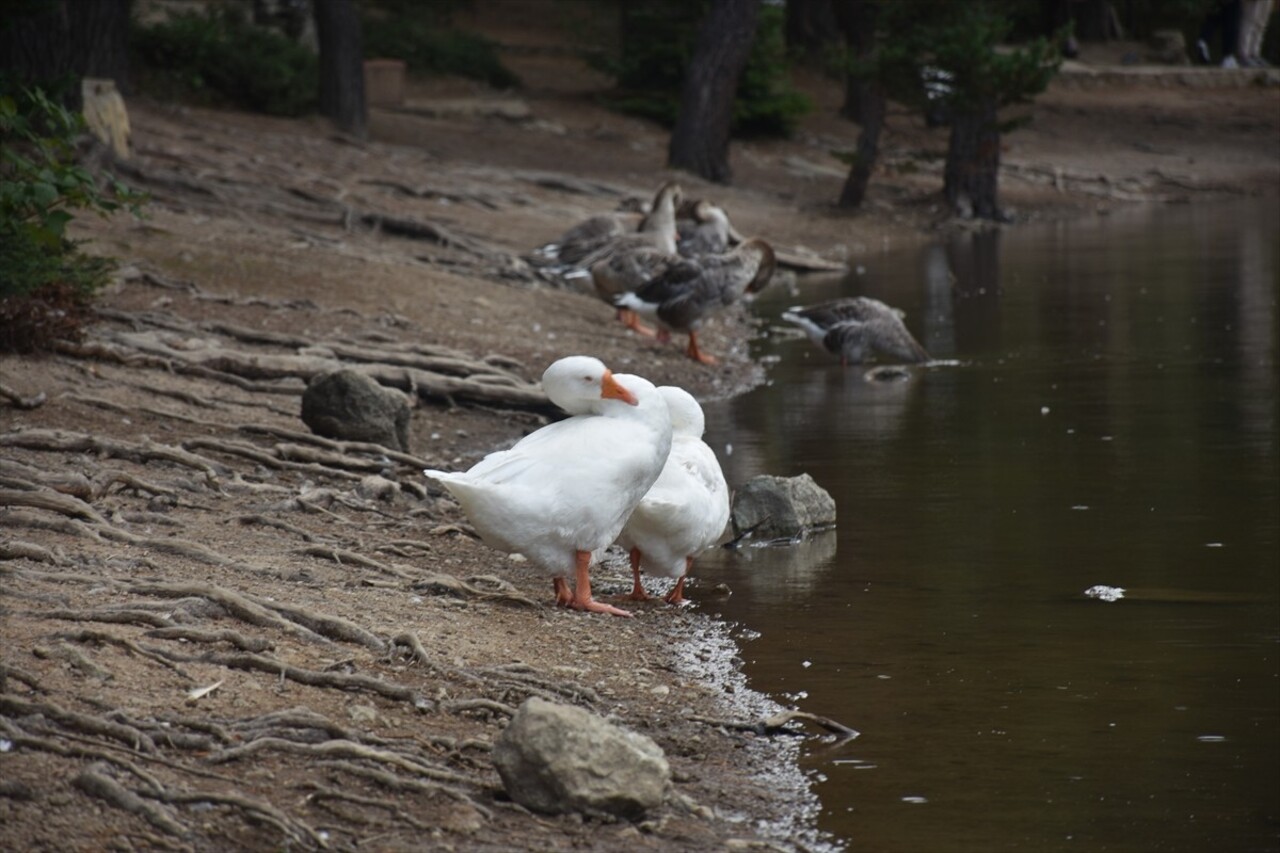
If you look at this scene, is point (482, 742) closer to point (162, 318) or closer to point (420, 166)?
point (162, 318)

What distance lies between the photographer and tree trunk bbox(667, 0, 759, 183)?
2856 cm

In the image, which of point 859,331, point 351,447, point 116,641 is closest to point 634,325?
point 859,331

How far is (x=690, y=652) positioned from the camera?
7.05 meters

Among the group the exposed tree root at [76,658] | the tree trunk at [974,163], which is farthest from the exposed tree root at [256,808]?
the tree trunk at [974,163]

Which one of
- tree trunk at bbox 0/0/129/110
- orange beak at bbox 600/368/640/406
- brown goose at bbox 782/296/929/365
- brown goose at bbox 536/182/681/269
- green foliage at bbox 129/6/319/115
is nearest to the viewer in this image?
orange beak at bbox 600/368/640/406

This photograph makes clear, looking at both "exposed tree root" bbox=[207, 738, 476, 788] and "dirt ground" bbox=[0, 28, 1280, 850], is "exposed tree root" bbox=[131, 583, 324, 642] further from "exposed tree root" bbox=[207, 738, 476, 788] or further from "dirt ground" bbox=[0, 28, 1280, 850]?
"exposed tree root" bbox=[207, 738, 476, 788]

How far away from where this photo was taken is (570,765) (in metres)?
4.91

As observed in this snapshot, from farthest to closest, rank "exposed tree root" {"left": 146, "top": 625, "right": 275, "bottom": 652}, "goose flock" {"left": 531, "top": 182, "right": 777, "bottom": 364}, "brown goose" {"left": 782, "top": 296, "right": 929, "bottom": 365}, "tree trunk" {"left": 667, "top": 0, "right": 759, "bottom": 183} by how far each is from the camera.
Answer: "tree trunk" {"left": 667, "top": 0, "right": 759, "bottom": 183}
"goose flock" {"left": 531, "top": 182, "right": 777, "bottom": 364}
"brown goose" {"left": 782, "top": 296, "right": 929, "bottom": 365}
"exposed tree root" {"left": 146, "top": 625, "right": 275, "bottom": 652}

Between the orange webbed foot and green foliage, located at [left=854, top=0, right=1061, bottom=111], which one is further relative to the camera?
green foliage, located at [left=854, top=0, right=1061, bottom=111]

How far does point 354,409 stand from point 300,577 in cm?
312

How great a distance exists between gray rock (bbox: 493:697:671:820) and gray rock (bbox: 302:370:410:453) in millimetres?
5353

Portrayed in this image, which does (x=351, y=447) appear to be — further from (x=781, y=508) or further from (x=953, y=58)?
(x=953, y=58)

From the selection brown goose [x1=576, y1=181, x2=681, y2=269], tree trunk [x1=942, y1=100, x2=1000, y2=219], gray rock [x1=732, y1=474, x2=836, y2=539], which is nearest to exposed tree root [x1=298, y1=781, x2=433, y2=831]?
gray rock [x1=732, y1=474, x2=836, y2=539]

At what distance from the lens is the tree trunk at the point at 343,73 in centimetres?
2645
